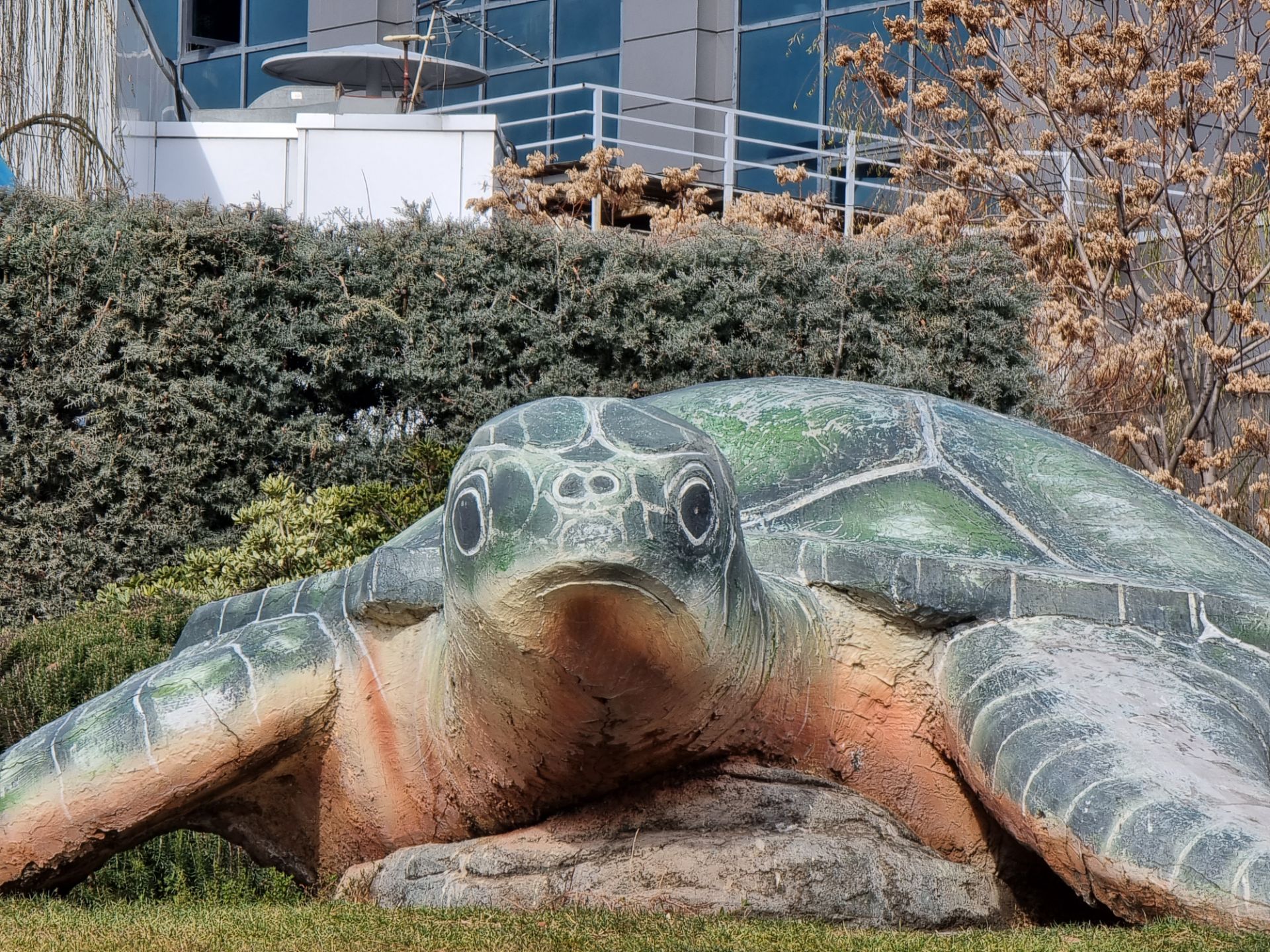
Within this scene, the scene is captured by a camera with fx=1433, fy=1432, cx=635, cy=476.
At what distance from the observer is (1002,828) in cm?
299

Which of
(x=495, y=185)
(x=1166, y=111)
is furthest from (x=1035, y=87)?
(x=495, y=185)

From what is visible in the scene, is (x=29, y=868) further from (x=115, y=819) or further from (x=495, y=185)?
(x=495, y=185)

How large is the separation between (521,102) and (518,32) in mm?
854

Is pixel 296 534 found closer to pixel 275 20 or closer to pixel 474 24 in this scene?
pixel 474 24

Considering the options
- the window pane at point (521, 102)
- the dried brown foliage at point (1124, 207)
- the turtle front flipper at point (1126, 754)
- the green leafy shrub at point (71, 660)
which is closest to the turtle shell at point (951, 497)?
the turtle front flipper at point (1126, 754)

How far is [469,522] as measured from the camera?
2.25 m

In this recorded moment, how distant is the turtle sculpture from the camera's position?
2.26 metres

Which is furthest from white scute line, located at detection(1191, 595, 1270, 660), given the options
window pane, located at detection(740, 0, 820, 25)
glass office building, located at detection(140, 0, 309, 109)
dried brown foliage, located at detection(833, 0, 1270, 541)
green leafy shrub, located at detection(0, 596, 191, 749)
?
glass office building, located at detection(140, 0, 309, 109)

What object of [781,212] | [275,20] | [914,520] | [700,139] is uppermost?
[275,20]

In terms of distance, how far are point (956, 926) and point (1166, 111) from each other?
730 centimetres

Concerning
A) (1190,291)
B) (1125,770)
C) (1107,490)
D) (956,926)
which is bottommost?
(956,926)

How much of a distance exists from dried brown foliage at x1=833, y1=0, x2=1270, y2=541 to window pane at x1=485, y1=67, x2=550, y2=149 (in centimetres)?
767

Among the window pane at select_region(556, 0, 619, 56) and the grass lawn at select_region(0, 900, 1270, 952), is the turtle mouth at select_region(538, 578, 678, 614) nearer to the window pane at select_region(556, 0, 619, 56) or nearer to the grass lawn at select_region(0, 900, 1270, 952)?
the grass lawn at select_region(0, 900, 1270, 952)

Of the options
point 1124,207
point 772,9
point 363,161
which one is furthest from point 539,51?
point 1124,207
